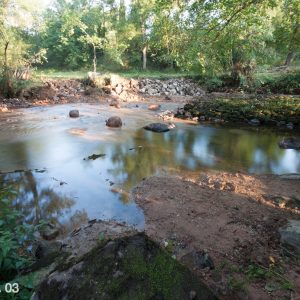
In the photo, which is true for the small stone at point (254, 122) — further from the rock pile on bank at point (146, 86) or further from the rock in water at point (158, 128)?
the rock pile on bank at point (146, 86)

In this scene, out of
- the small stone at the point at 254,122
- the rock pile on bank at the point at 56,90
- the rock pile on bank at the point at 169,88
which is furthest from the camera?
the rock pile on bank at the point at 169,88

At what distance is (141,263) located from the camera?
2143 millimetres

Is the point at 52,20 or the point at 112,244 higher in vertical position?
the point at 52,20

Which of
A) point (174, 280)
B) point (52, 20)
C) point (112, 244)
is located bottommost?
point (174, 280)

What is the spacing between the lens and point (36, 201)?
5914mm

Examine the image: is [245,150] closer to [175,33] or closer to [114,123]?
[175,33]

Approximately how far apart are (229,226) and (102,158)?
470cm

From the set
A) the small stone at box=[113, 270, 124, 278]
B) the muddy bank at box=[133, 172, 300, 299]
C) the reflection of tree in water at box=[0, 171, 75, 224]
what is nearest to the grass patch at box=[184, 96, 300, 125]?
the muddy bank at box=[133, 172, 300, 299]

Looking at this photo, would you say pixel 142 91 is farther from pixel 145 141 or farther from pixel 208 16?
pixel 208 16

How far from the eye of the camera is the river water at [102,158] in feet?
18.9

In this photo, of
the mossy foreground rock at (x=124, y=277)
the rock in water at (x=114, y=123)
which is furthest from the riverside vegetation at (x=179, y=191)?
the rock in water at (x=114, y=123)

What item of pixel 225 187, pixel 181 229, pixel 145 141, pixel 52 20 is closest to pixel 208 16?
pixel 145 141

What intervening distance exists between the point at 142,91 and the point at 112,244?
21.7 m

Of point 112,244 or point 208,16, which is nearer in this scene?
point 112,244
